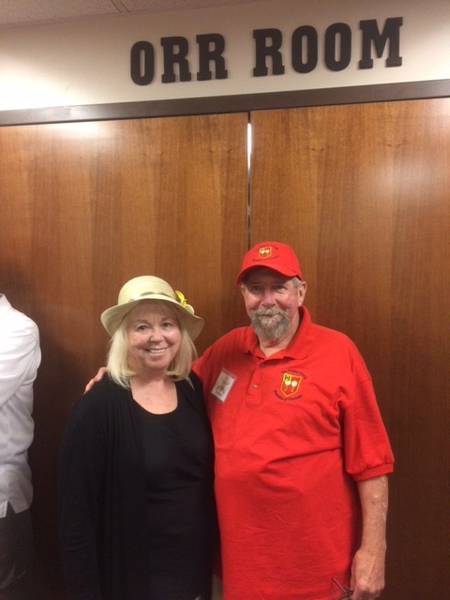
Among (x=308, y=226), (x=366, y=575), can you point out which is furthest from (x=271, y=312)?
(x=366, y=575)

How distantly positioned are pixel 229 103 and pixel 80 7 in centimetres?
68

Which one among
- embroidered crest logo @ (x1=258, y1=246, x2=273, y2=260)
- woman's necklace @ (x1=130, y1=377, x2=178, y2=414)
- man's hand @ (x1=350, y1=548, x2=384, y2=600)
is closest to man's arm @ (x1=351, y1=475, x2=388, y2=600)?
man's hand @ (x1=350, y1=548, x2=384, y2=600)

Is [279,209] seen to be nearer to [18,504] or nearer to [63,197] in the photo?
[63,197]

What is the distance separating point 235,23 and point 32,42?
2.77 ft

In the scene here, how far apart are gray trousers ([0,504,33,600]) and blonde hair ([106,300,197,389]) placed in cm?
69

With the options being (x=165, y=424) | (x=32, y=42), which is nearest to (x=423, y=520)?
(x=165, y=424)

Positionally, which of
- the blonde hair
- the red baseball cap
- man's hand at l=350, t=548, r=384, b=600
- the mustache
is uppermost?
the red baseball cap

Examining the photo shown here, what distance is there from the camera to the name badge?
1314 mm

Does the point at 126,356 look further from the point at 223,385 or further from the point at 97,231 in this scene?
the point at 97,231

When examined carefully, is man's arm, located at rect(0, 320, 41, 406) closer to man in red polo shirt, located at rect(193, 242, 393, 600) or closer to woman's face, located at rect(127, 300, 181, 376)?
woman's face, located at rect(127, 300, 181, 376)

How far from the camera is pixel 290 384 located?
4.00 feet

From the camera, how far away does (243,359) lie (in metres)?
1.34

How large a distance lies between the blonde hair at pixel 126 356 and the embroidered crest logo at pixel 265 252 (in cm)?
31

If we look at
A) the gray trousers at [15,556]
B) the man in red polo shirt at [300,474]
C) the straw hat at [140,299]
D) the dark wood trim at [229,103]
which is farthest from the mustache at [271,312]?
the gray trousers at [15,556]
